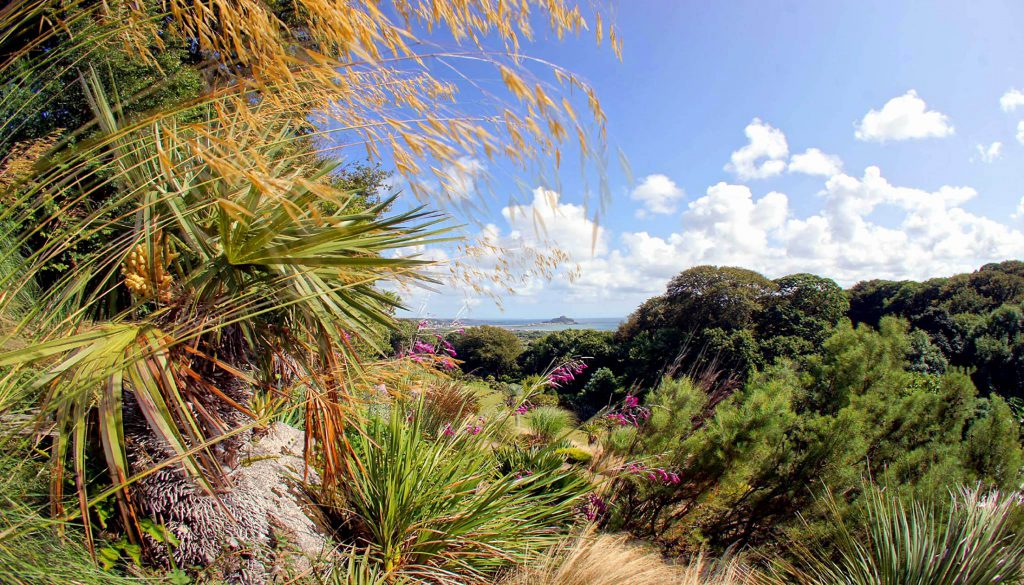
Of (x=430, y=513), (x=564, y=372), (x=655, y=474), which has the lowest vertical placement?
(x=655, y=474)

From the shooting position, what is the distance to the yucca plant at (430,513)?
230cm

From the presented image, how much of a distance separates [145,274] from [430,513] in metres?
1.61

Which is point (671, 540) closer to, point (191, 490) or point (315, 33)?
point (191, 490)

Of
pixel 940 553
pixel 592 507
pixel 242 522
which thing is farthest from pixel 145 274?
pixel 940 553

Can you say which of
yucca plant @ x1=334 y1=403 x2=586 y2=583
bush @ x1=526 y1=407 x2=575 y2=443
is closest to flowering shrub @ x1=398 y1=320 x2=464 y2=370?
yucca plant @ x1=334 y1=403 x2=586 y2=583

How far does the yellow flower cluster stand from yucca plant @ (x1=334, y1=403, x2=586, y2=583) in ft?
3.43

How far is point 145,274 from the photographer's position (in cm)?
166

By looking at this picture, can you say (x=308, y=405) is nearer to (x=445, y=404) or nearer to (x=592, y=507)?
(x=592, y=507)

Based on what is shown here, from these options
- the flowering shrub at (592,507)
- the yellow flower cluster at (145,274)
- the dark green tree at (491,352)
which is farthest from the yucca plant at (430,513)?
the dark green tree at (491,352)

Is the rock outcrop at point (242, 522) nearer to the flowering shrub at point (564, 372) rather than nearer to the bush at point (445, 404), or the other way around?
the bush at point (445, 404)

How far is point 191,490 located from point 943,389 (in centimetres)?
500

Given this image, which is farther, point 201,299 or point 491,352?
point 491,352

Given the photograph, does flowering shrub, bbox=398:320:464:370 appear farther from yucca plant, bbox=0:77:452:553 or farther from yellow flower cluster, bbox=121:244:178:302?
yellow flower cluster, bbox=121:244:178:302

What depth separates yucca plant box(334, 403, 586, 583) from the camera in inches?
90.6
